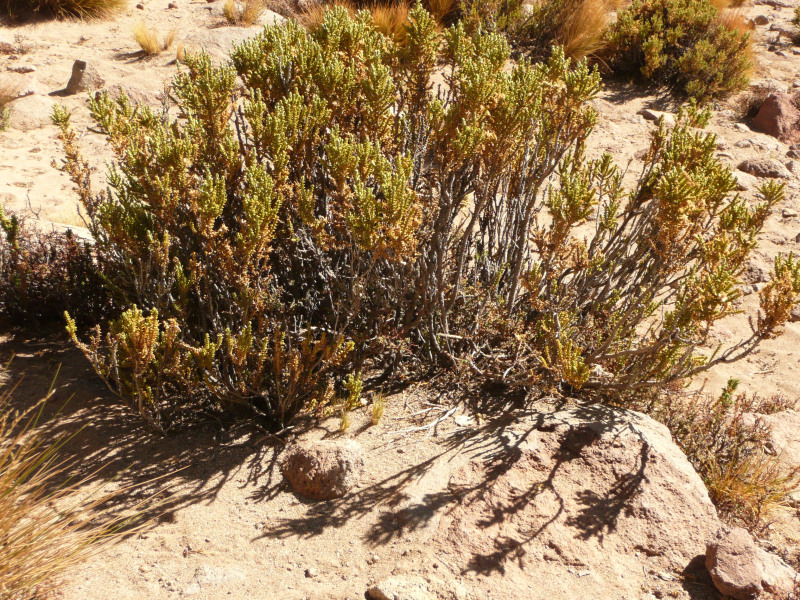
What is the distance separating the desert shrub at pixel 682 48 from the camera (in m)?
7.81

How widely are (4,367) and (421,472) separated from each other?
235cm

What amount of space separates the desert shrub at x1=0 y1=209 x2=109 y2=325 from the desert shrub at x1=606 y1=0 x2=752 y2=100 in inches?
273

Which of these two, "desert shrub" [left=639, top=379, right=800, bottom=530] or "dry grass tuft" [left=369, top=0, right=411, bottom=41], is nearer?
"desert shrub" [left=639, top=379, right=800, bottom=530]

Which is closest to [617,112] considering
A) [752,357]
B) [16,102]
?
[752,357]

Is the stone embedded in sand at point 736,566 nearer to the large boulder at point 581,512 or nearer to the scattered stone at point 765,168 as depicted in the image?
the large boulder at point 581,512

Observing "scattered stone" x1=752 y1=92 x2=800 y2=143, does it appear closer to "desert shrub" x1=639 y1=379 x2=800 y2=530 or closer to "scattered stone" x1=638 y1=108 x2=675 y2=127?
"scattered stone" x1=638 y1=108 x2=675 y2=127

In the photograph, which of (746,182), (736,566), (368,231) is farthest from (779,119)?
(368,231)

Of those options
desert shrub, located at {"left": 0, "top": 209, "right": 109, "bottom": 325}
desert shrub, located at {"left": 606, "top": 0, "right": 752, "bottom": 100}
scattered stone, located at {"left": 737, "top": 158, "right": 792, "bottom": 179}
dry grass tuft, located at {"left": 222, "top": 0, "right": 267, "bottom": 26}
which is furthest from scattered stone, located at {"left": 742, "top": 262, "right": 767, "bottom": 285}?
dry grass tuft, located at {"left": 222, "top": 0, "right": 267, "bottom": 26}

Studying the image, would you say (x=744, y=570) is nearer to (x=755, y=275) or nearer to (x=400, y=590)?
(x=400, y=590)

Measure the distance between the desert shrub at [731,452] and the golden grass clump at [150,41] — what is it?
24.3 ft

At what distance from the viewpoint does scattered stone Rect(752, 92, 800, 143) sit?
23.6ft

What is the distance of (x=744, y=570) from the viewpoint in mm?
Answer: 2400

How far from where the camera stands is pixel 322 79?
10.3 feet

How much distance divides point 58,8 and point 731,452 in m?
9.87
